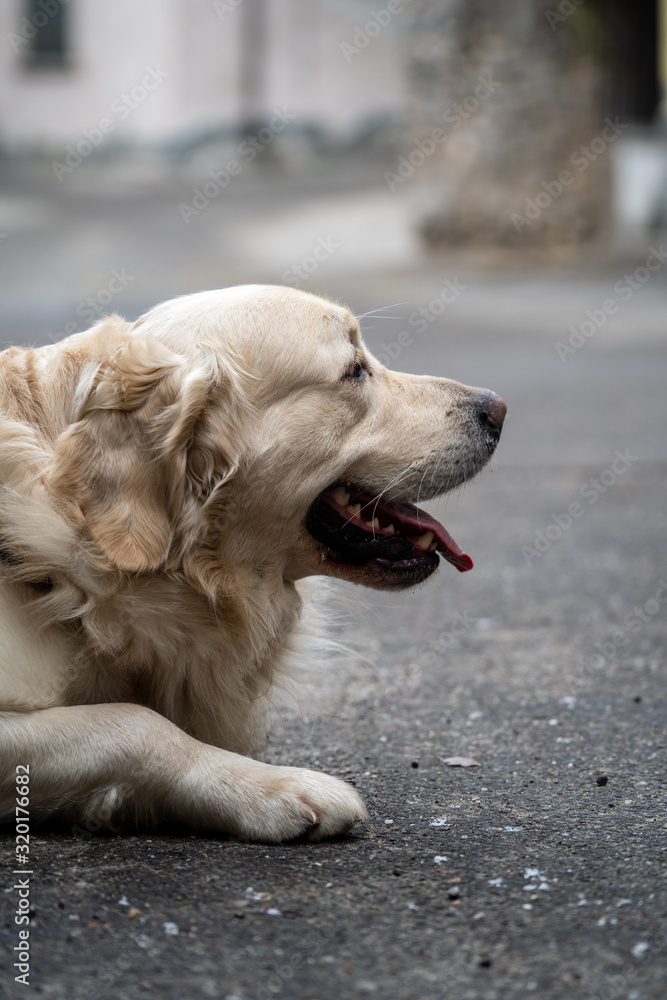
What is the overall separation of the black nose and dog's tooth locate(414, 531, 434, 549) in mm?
361

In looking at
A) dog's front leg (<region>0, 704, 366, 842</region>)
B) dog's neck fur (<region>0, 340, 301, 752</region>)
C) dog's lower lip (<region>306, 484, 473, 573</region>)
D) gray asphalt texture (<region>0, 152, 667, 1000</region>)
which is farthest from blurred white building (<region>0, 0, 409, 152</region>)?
dog's front leg (<region>0, 704, 366, 842</region>)

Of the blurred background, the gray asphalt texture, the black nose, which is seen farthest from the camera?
the blurred background

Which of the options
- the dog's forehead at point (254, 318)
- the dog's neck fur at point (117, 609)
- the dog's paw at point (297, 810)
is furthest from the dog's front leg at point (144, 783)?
the dog's forehead at point (254, 318)

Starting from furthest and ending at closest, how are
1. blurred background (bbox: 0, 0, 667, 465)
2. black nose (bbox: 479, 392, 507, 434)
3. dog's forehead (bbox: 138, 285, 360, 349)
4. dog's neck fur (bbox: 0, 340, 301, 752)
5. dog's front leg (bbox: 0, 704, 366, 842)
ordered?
blurred background (bbox: 0, 0, 667, 465) < black nose (bbox: 479, 392, 507, 434) < dog's forehead (bbox: 138, 285, 360, 349) < dog's neck fur (bbox: 0, 340, 301, 752) < dog's front leg (bbox: 0, 704, 366, 842)

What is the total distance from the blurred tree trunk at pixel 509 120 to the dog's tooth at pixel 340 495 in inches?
568

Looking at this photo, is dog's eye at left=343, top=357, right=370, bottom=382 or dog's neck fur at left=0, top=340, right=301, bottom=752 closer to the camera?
dog's neck fur at left=0, top=340, right=301, bottom=752

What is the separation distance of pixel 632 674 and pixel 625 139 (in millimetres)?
16895

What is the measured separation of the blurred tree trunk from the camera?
16.2 metres

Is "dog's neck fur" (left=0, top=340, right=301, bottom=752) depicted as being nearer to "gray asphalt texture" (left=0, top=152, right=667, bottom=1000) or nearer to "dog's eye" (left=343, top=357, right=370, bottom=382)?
"gray asphalt texture" (left=0, top=152, right=667, bottom=1000)

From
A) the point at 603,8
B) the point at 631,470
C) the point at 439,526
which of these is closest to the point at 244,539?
the point at 439,526

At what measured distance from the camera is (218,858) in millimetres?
2580

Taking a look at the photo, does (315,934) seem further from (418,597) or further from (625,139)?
(625,139)

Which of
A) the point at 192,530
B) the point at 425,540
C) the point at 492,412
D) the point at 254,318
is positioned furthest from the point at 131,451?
the point at 492,412

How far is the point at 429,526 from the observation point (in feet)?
10.7
